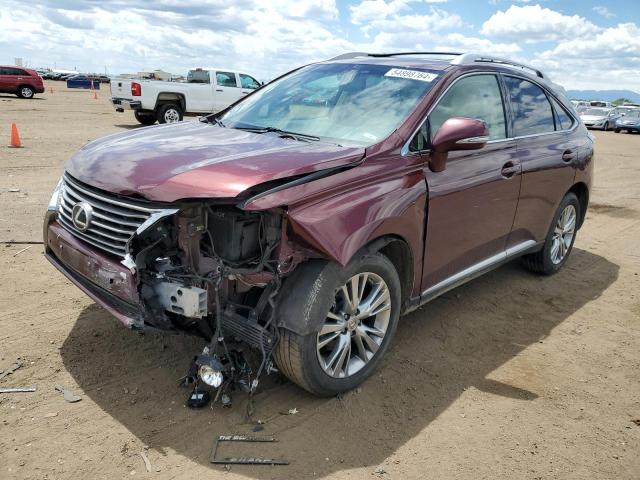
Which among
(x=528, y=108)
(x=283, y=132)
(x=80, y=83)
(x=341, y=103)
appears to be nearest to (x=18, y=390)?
(x=283, y=132)

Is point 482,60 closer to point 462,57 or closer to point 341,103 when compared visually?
point 462,57

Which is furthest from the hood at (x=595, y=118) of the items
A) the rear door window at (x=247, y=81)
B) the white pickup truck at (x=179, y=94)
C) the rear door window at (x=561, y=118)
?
the rear door window at (x=561, y=118)

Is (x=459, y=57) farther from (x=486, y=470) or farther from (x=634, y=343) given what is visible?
(x=486, y=470)

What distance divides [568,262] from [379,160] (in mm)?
3875

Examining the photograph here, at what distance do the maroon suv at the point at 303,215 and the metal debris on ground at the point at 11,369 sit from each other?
2.19ft

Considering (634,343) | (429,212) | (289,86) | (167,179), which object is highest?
(289,86)

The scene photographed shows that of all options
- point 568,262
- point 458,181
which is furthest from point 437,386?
point 568,262

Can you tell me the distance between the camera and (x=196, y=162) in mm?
3045

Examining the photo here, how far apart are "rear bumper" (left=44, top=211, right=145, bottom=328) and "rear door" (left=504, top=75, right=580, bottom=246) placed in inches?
125

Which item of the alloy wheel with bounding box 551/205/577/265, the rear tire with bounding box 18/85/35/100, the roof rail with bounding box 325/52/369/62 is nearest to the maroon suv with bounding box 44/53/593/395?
the roof rail with bounding box 325/52/369/62

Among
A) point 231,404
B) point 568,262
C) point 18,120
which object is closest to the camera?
point 231,404

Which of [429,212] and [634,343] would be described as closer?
[429,212]

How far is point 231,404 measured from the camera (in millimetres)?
3230

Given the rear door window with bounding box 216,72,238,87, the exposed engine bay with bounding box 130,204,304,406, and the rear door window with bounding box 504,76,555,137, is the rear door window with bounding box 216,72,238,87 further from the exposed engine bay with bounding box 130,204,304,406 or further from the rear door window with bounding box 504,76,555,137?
the exposed engine bay with bounding box 130,204,304,406
